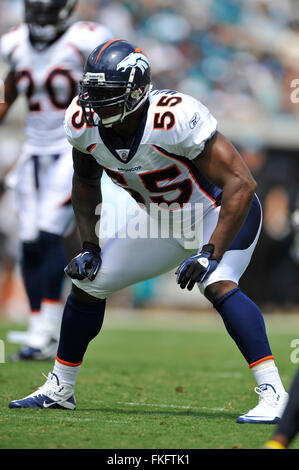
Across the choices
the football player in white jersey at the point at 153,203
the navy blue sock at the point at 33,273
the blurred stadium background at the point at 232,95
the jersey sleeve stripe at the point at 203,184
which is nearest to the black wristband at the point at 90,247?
the football player in white jersey at the point at 153,203

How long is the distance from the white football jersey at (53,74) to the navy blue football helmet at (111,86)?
238cm

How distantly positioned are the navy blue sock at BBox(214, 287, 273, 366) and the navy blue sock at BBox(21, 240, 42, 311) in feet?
8.72

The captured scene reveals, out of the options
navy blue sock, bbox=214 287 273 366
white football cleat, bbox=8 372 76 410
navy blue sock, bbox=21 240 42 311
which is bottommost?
navy blue sock, bbox=21 240 42 311

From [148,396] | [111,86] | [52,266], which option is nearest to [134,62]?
[111,86]

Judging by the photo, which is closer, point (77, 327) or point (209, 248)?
point (209, 248)

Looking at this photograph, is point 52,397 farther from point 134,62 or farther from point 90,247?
point 134,62

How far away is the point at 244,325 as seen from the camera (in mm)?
3713

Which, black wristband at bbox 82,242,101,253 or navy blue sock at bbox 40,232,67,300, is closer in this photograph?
black wristband at bbox 82,242,101,253

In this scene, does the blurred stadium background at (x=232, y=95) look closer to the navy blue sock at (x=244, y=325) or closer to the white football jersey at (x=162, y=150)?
the white football jersey at (x=162, y=150)

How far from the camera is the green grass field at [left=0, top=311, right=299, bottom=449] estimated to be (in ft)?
10.9

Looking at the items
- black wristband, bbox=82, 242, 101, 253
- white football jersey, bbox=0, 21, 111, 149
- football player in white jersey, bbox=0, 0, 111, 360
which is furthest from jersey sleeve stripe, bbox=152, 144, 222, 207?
white football jersey, bbox=0, 21, 111, 149

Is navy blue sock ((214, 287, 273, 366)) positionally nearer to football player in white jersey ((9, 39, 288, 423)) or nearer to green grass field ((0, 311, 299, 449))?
football player in white jersey ((9, 39, 288, 423))

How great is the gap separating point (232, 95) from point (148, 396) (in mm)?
9012
